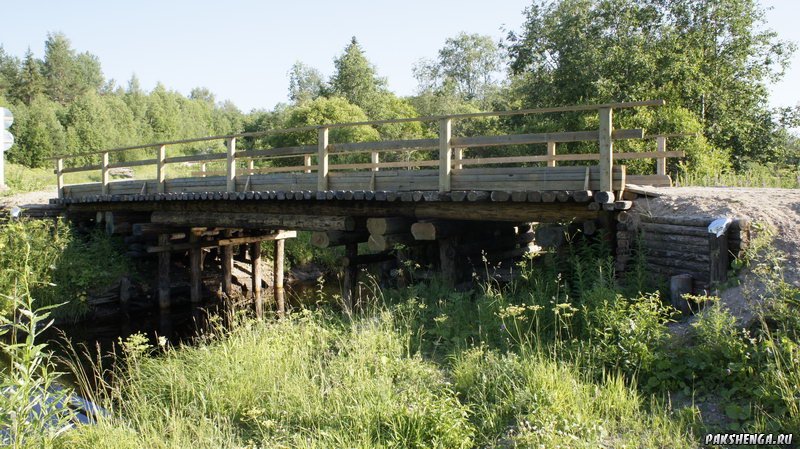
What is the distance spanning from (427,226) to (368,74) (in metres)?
32.0

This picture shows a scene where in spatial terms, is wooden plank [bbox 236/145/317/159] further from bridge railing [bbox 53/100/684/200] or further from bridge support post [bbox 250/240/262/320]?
bridge support post [bbox 250/240/262/320]

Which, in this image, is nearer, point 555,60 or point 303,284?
point 303,284

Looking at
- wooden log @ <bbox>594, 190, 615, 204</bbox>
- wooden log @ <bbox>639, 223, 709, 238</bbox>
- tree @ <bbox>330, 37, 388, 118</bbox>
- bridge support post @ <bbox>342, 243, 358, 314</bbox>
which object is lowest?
bridge support post @ <bbox>342, 243, 358, 314</bbox>

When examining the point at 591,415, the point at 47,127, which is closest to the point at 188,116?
the point at 47,127

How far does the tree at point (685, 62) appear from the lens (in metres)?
18.9

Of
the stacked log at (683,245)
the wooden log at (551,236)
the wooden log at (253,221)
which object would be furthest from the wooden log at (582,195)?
the wooden log at (253,221)

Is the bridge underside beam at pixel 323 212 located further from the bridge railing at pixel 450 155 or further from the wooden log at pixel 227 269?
the wooden log at pixel 227 269

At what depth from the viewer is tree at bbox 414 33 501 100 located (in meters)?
50.5

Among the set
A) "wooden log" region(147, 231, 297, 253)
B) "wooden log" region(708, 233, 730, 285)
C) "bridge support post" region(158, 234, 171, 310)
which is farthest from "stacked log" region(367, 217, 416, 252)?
"bridge support post" region(158, 234, 171, 310)

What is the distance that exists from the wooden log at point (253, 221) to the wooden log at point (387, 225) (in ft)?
2.45

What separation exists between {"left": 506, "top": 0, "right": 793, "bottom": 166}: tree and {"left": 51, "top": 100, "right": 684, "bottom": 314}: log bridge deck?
30.0 ft

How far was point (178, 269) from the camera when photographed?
1642 cm

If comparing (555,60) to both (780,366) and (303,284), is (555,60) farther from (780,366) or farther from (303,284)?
(780,366)

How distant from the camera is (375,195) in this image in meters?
8.64
